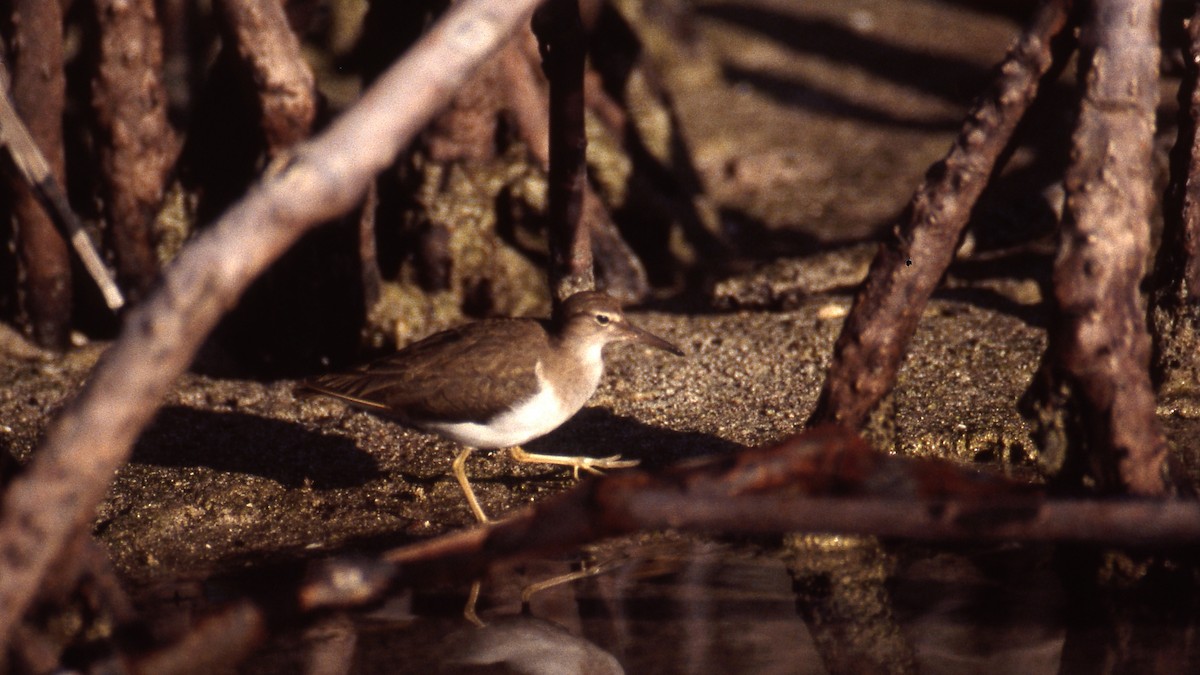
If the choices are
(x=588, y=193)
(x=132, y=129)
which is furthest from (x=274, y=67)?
(x=588, y=193)

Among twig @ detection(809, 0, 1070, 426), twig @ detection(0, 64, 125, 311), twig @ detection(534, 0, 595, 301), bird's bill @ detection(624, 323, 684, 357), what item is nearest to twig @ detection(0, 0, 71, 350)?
twig @ detection(0, 64, 125, 311)

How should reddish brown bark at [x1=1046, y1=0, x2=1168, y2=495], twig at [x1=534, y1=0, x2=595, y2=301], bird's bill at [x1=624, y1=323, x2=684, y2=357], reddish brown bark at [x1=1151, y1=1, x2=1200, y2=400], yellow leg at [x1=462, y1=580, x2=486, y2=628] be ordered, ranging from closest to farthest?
reddish brown bark at [x1=1046, y1=0, x2=1168, y2=495] < yellow leg at [x1=462, y1=580, x2=486, y2=628] < reddish brown bark at [x1=1151, y1=1, x2=1200, y2=400] < twig at [x1=534, y1=0, x2=595, y2=301] < bird's bill at [x1=624, y1=323, x2=684, y2=357]

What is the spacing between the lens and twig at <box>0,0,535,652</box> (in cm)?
343

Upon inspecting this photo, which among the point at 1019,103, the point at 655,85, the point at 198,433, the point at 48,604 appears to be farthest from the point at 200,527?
the point at 655,85

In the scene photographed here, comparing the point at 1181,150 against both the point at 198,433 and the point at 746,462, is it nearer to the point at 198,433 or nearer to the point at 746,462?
the point at 746,462

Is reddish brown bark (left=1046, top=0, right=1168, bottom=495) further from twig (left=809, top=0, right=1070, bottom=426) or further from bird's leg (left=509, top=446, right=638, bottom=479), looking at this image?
bird's leg (left=509, top=446, right=638, bottom=479)

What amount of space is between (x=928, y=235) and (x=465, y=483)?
2.20m

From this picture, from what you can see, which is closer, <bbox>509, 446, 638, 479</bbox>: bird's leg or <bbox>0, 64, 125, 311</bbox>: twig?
<bbox>0, 64, 125, 311</bbox>: twig

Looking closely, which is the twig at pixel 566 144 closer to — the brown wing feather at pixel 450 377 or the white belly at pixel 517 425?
the brown wing feather at pixel 450 377

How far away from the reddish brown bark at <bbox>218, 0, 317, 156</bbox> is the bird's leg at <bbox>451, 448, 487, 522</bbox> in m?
2.18

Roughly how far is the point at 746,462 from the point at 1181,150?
276 centimetres

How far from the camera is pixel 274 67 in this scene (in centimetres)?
703

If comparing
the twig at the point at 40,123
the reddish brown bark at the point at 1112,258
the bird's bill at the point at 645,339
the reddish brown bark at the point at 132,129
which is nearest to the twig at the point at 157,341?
the reddish brown bark at the point at 1112,258

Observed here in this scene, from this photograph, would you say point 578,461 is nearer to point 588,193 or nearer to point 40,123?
point 588,193
